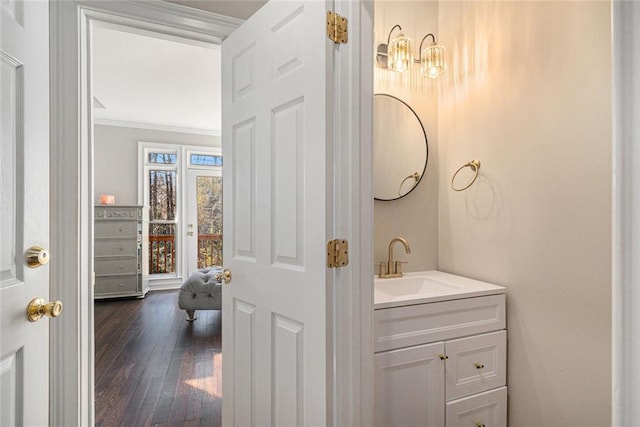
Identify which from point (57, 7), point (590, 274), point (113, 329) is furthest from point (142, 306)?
point (590, 274)

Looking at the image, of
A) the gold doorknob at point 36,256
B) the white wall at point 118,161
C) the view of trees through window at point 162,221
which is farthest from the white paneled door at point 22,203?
the view of trees through window at point 162,221

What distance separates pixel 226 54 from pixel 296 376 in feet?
4.97

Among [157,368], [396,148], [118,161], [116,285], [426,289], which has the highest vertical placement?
[118,161]

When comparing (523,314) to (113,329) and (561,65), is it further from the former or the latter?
(113,329)

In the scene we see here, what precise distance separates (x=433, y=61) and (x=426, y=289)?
1.30 metres

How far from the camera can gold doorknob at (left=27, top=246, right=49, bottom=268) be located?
2.90ft

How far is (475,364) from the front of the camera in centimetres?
172

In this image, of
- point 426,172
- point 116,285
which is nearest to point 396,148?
point 426,172

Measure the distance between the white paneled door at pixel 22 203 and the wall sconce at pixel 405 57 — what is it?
1622 mm

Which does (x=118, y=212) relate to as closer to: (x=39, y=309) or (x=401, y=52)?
(x=401, y=52)

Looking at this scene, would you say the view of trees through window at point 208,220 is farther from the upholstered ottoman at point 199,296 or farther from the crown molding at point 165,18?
the crown molding at point 165,18

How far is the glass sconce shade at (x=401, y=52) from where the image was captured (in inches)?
79.4

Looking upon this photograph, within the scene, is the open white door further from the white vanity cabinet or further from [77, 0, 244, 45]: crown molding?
the white vanity cabinet

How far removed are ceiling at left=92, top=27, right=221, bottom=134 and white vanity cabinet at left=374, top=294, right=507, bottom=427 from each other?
2.37 meters
